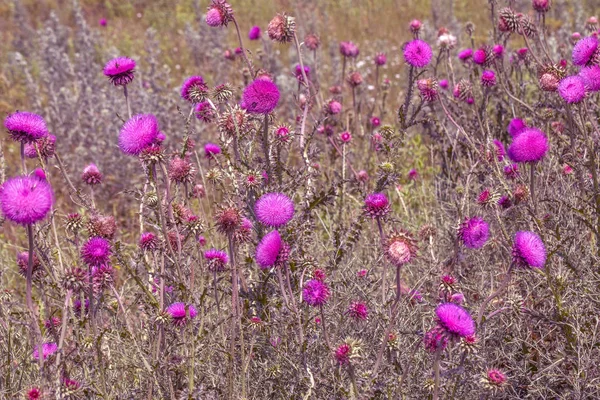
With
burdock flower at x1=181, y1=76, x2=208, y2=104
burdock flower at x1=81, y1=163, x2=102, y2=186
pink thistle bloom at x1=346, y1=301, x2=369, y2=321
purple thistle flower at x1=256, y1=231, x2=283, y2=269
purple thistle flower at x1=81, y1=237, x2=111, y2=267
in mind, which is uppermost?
burdock flower at x1=181, y1=76, x2=208, y2=104

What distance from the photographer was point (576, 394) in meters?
1.93

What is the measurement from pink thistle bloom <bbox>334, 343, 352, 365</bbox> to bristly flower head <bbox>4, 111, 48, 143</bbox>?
1.10 m

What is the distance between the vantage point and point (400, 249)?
156 cm

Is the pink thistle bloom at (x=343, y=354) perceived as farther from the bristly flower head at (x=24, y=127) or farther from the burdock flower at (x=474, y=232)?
the bristly flower head at (x=24, y=127)

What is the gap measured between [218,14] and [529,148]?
1.26 metres

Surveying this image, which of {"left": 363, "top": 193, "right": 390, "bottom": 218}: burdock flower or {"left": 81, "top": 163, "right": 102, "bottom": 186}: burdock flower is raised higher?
{"left": 363, "top": 193, "right": 390, "bottom": 218}: burdock flower

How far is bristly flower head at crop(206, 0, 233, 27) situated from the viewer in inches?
93.4

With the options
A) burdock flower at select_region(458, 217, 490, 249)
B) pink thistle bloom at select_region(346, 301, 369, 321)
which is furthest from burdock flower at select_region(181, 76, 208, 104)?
burdock flower at select_region(458, 217, 490, 249)

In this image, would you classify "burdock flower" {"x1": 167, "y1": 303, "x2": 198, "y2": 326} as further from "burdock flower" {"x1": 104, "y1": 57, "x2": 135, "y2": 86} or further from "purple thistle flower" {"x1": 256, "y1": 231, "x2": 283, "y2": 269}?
"burdock flower" {"x1": 104, "y1": 57, "x2": 135, "y2": 86}

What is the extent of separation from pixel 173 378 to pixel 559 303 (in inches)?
49.9

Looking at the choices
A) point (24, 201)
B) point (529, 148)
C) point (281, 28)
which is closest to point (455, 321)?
point (529, 148)

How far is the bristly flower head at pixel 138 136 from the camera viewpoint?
1813mm

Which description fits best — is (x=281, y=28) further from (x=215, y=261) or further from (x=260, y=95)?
(x=215, y=261)

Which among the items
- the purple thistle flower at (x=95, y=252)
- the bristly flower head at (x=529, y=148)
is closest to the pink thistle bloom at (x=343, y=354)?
the purple thistle flower at (x=95, y=252)
